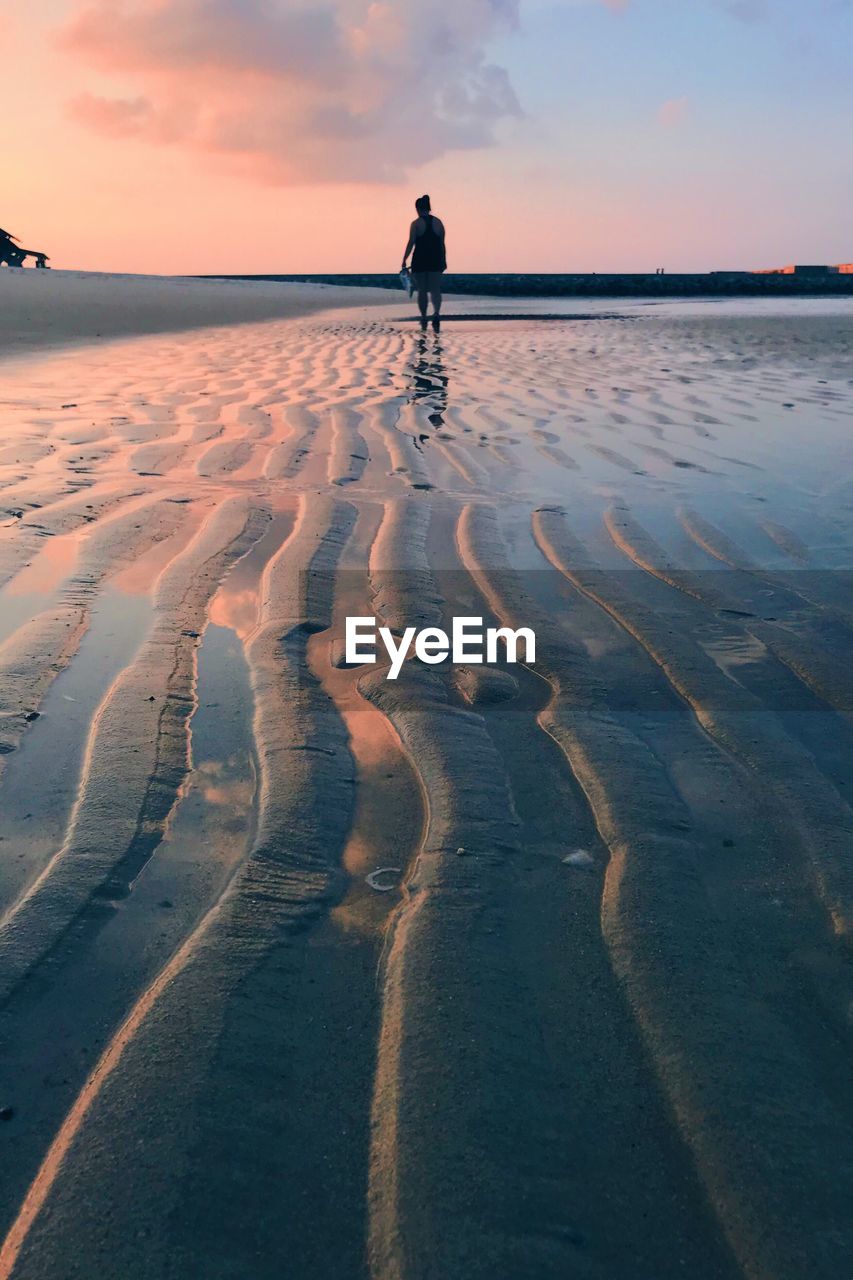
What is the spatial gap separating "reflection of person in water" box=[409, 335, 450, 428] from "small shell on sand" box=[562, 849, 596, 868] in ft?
15.3

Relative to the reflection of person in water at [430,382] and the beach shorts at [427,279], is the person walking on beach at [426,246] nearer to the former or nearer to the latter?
the beach shorts at [427,279]

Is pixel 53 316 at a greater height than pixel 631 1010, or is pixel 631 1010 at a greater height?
pixel 53 316

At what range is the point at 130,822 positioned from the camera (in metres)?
1.80

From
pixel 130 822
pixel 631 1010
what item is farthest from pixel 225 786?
pixel 631 1010

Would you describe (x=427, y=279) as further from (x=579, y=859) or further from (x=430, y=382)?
(x=579, y=859)

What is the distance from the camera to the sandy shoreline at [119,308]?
1285 cm

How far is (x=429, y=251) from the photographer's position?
44.5 feet

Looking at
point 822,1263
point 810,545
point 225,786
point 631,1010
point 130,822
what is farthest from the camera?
point 810,545

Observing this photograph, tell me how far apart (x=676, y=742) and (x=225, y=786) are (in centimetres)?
95

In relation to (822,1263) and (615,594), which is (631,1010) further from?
(615,594)

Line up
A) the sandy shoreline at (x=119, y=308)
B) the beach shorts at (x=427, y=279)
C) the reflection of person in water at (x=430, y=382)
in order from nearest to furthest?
1. the reflection of person in water at (x=430, y=382)
2. the sandy shoreline at (x=119, y=308)
3. the beach shorts at (x=427, y=279)

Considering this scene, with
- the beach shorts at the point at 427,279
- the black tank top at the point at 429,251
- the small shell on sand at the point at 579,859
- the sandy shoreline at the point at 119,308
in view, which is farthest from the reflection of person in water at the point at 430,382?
the small shell on sand at the point at 579,859

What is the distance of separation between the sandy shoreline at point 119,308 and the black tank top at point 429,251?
3721 millimetres

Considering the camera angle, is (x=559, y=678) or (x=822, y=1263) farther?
(x=559, y=678)
